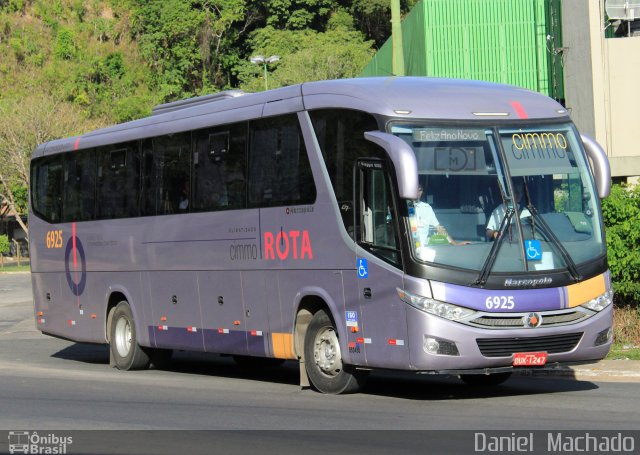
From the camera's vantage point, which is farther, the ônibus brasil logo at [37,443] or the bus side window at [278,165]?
the bus side window at [278,165]

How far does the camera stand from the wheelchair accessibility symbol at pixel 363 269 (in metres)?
13.2

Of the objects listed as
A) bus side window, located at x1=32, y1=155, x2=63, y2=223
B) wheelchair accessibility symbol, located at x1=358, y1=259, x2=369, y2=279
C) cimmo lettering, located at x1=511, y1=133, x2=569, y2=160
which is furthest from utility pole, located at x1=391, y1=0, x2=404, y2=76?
wheelchair accessibility symbol, located at x1=358, y1=259, x2=369, y2=279

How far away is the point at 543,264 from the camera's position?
12.7 meters

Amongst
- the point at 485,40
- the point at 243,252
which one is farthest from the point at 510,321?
the point at 485,40

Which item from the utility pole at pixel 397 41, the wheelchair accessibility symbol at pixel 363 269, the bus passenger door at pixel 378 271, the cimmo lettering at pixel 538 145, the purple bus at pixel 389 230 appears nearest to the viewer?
the purple bus at pixel 389 230

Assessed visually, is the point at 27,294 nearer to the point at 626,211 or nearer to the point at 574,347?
the point at 626,211

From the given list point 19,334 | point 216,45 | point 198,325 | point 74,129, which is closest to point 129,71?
point 216,45

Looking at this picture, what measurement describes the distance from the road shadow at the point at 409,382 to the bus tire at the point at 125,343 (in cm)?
51

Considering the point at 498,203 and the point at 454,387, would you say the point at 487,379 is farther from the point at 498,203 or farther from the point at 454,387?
the point at 498,203

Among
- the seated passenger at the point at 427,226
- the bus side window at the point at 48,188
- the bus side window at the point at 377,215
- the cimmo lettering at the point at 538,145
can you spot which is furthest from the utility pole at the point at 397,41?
A: the seated passenger at the point at 427,226

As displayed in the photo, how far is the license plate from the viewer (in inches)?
492

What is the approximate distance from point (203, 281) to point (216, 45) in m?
78.1

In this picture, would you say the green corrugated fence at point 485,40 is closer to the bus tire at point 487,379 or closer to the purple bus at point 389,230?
the purple bus at point 389,230

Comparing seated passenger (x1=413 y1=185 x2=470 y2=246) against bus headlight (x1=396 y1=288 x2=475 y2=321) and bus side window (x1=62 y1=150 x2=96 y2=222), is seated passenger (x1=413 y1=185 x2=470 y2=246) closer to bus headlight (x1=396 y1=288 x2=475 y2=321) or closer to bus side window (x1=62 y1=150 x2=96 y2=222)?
bus headlight (x1=396 y1=288 x2=475 y2=321)
